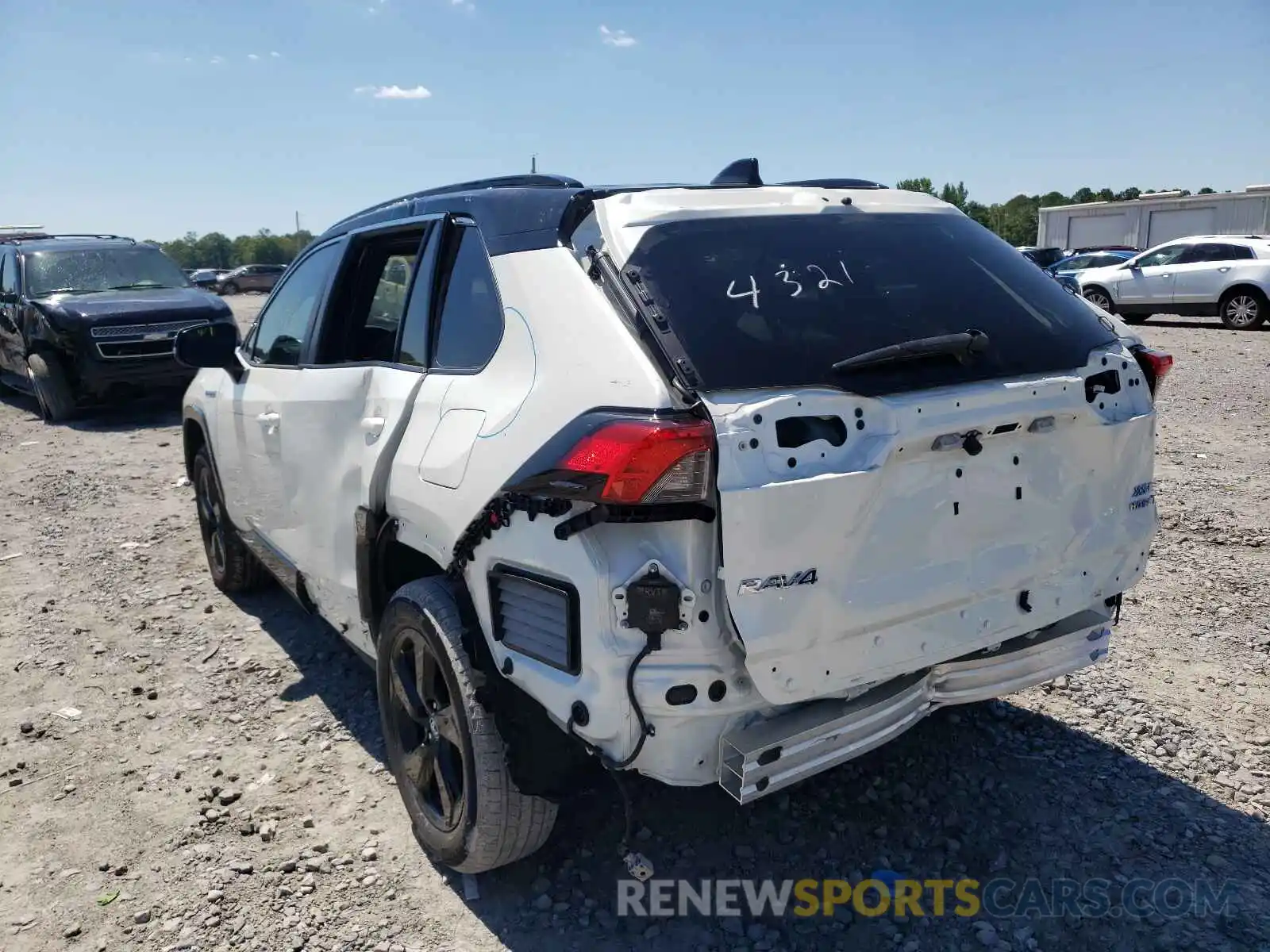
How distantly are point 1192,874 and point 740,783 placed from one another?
1519 millimetres

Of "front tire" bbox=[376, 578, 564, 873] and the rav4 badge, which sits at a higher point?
the rav4 badge

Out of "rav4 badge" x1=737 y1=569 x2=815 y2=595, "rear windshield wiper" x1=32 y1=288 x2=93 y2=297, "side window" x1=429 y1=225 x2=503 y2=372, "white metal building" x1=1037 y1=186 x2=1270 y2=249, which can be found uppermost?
"white metal building" x1=1037 y1=186 x2=1270 y2=249

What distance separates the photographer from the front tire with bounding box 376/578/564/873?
8.32 ft

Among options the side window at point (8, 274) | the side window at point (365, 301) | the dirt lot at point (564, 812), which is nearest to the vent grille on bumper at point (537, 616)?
the dirt lot at point (564, 812)

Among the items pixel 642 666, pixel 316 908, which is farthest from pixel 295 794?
pixel 642 666

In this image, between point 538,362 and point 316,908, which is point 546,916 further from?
point 538,362

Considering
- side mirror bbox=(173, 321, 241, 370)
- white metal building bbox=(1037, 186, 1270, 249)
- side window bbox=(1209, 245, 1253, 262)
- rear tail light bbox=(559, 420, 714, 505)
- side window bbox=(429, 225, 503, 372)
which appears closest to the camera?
rear tail light bbox=(559, 420, 714, 505)

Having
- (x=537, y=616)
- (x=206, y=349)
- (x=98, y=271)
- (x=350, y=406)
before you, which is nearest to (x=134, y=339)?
(x=98, y=271)

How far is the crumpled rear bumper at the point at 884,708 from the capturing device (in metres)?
2.18

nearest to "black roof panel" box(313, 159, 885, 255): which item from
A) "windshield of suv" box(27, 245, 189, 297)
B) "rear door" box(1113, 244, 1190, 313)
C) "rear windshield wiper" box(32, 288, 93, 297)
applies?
"rear windshield wiper" box(32, 288, 93, 297)

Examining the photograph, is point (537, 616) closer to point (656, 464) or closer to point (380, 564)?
point (656, 464)

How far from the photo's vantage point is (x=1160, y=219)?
117ft

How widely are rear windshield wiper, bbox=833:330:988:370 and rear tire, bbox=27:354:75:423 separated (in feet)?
34.4

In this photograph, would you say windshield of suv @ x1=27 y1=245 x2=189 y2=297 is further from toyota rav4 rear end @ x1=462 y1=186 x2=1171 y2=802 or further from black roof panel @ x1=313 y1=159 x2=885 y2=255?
toyota rav4 rear end @ x1=462 y1=186 x2=1171 y2=802
